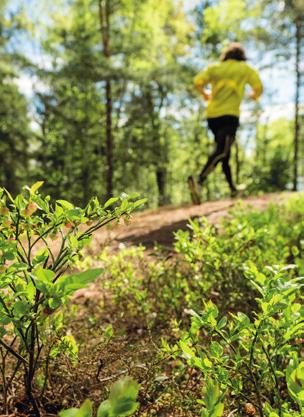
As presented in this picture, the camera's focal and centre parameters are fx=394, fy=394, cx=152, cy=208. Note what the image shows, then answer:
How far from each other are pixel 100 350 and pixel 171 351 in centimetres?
27

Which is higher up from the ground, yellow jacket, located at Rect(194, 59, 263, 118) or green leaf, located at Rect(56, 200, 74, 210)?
yellow jacket, located at Rect(194, 59, 263, 118)

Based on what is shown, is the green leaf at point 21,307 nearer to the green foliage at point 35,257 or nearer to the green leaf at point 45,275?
the green foliage at point 35,257

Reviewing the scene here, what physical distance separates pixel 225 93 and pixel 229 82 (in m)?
0.17

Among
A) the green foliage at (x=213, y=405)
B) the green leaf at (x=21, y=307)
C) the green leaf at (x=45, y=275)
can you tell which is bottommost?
the green foliage at (x=213, y=405)

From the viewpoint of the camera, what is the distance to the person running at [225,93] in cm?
613

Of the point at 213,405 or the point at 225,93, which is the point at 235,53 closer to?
the point at 225,93

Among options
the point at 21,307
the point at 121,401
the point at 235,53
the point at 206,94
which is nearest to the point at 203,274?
the point at 21,307

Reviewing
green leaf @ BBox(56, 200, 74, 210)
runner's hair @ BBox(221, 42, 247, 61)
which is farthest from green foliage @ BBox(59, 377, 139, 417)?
runner's hair @ BBox(221, 42, 247, 61)

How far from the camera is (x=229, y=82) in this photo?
616 cm

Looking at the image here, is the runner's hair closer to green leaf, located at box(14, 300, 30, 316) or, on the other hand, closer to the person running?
the person running

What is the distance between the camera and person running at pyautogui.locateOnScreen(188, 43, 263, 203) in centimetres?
613

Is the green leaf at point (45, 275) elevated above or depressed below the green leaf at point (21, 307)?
above

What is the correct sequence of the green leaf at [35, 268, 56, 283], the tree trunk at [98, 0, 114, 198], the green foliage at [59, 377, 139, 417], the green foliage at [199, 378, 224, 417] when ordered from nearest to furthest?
the green foliage at [59, 377, 139, 417] → the green foliage at [199, 378, 224, 417] → the green leaf at [35, 268, 56, 283] → the tree trunk at [98, 0, 114, 198]

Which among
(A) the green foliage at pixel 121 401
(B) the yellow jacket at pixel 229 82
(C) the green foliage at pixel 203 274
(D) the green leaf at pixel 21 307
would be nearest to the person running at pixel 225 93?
(B) the yellow jacket at pixel 229 82
